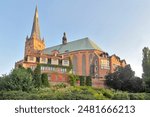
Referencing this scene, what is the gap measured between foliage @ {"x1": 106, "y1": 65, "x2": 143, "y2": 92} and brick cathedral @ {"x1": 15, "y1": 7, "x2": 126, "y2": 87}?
2.09 m

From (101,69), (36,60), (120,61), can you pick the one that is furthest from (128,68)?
(36,60)

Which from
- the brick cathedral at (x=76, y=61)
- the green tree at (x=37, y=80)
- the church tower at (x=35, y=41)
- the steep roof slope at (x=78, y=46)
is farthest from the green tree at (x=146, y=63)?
the church tower at (x=35, y=41)

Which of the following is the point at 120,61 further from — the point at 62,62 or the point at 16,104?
the point at 16,104

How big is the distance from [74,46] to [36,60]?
50.4ft

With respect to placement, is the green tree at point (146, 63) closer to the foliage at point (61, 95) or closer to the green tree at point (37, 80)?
Result: the foliage at point (61, 95)

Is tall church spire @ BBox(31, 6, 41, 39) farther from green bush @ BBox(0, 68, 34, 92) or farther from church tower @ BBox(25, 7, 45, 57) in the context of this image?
green bush @ BBox(0, 68, 34, 92)

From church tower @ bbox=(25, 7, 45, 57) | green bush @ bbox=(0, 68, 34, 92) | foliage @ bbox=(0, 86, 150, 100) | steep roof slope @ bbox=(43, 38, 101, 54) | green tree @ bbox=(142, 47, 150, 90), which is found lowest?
foliage @ bbox=(0, 86, 150, 100)

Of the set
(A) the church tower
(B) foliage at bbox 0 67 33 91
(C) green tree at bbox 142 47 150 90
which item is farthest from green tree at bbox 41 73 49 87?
(A) the church tower

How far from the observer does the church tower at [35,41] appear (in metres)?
84.8

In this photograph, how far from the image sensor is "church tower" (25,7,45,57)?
8482 centimetres

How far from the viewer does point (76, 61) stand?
211 ft

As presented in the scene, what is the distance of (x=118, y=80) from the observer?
49.5 m

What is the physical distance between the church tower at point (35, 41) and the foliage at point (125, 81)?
38054 millimetres

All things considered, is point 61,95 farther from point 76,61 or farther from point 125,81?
point 76,61
